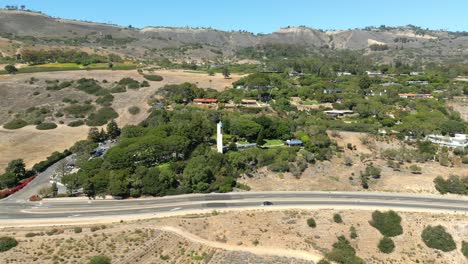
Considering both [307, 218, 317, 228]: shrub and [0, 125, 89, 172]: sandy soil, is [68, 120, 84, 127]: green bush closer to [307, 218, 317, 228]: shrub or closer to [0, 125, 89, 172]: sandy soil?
[0, 125, 89, 172]: sandy soil

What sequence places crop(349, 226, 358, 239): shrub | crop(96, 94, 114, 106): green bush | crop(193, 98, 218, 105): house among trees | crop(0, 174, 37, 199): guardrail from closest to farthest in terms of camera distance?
crop(349, 226, 358, 239): shrub
crop(0, 174, 37, 199): guardrail
crop(193, 98, 218, 105): house among trees
crop(96, 94, 114, 106): green bush

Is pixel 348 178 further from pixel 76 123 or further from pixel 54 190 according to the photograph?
pixel 76 123

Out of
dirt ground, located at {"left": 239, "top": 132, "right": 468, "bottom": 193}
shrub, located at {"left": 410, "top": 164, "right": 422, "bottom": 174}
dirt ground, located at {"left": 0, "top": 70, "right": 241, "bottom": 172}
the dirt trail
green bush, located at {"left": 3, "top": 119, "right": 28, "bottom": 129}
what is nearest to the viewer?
the dirt trail

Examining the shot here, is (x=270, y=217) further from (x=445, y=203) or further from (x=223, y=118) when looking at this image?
(x=223, y=118)

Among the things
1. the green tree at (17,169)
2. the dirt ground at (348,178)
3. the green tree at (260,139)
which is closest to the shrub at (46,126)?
the green tree at (17,169)

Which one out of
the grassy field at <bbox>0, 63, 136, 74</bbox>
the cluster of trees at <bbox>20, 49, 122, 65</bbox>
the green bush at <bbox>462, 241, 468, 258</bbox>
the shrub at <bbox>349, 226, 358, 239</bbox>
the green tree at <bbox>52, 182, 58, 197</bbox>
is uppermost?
the cluster of trees at <bbox>20, 49, 122, 65</bbox>

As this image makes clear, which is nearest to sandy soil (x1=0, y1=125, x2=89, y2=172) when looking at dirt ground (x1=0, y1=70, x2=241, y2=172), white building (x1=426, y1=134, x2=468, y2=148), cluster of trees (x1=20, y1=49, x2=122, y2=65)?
dirt ground (x1=0, y1=70, x2=241, y2=172)

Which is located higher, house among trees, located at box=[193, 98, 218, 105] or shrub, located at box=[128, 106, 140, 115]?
house among trees, located at box=[193, 98, 218, 105]
